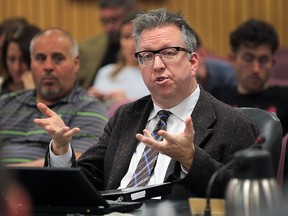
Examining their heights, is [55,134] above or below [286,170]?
above

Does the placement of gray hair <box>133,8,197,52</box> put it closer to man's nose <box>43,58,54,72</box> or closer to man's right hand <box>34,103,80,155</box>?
man's right hand <box>34,103,80,155</box>

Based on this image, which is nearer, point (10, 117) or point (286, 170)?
point (286, 170)

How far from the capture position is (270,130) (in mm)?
3449

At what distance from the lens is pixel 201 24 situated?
7336 mm

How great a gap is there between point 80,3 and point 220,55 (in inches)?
54.4

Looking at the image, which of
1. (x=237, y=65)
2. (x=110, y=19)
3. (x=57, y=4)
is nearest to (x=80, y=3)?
(x=57, y=4)

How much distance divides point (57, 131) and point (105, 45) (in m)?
3.73

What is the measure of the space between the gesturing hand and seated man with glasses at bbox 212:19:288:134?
2.35m

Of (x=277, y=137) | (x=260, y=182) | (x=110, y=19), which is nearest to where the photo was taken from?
(x=260, y=182)

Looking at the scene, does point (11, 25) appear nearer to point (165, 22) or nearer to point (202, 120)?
point (165, 22)

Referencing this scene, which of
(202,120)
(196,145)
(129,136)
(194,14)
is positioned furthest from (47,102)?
(194,14)

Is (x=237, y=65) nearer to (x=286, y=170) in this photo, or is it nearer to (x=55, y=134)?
(x=286, y=170)

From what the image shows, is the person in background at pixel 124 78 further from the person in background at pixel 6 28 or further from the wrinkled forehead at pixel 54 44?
the wrinkled forehead at pixel 54 44

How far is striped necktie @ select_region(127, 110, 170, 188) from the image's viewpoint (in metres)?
3.36
